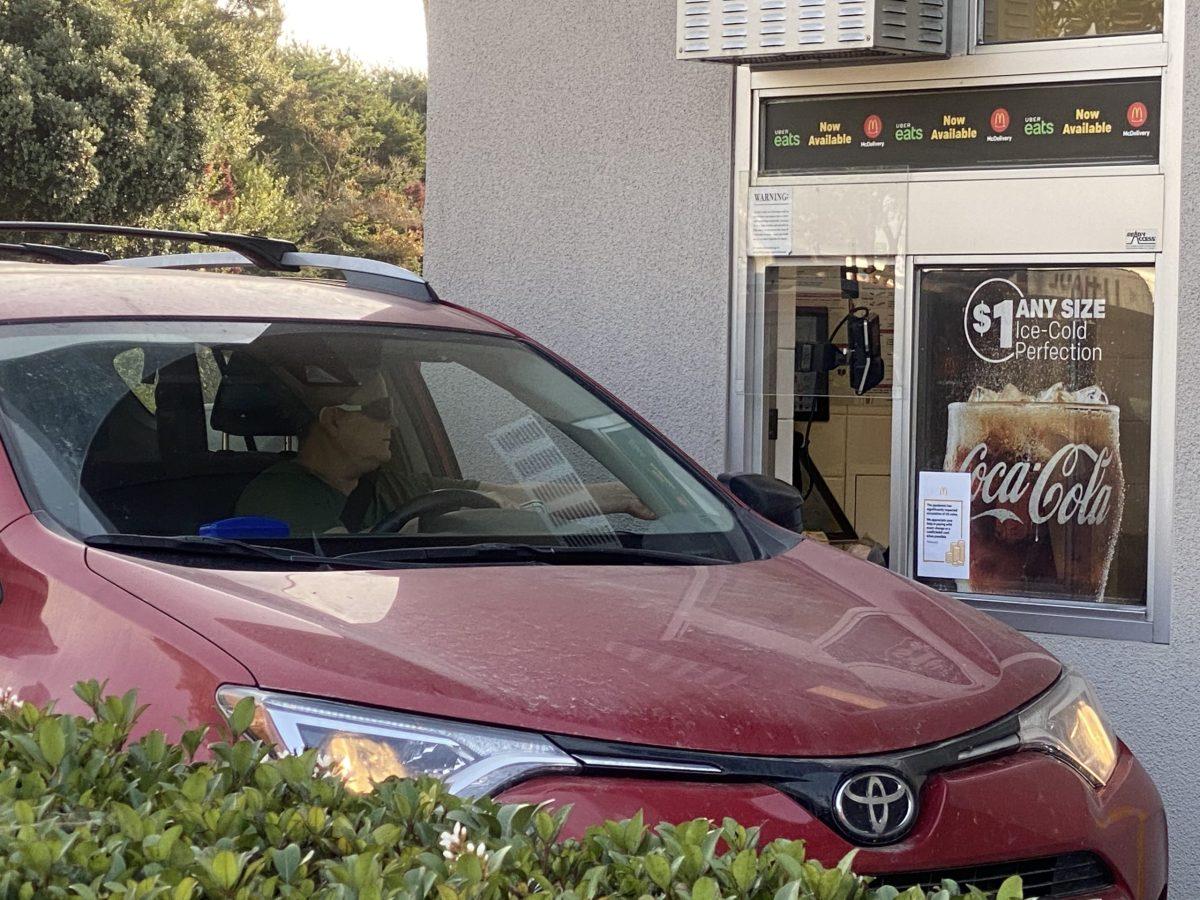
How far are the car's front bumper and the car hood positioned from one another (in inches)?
3.5

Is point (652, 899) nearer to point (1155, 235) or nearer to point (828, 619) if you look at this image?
point (828, 619)

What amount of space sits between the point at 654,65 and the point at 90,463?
4.22 m

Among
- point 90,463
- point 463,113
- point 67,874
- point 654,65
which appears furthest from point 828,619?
point 463,113

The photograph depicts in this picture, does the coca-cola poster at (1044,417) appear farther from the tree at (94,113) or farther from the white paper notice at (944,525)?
the tree at (94,113)

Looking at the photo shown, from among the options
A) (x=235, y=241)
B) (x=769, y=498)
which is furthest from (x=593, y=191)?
(x=769, y=498)

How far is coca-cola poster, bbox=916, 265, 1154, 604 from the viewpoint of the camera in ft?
21.2

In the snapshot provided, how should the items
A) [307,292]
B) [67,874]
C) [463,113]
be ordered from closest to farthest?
[67,874] → [307,292] → [463,113]

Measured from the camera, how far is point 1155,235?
633 centimetres

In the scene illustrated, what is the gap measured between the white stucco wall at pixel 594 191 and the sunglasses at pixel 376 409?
2.81m

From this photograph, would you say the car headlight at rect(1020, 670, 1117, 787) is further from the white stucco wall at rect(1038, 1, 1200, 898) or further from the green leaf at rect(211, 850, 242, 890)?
the white stucco wall at rect(1038, 1, 1200, 898)

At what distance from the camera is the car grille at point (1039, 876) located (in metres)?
3.00

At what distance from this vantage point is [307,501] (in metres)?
4.05

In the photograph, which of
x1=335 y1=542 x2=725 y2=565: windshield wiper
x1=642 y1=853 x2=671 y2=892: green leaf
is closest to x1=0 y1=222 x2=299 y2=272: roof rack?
x1=335 y1=542 x2=725 y2=565: windshield wiper

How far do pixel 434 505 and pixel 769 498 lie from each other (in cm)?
88
